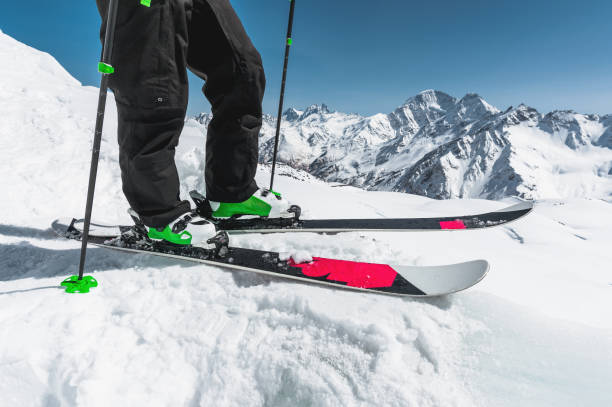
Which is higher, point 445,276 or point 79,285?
point 445,276

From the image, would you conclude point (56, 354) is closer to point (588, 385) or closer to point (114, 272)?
point (114, 272)

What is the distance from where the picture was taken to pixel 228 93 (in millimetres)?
2568

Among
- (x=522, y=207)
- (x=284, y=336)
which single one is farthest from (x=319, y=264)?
(x=522, y=207)

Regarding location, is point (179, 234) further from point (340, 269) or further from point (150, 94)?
point (340, 269)

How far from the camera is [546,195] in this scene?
154 m

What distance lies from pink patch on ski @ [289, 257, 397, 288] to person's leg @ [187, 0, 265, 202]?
39.8 inches

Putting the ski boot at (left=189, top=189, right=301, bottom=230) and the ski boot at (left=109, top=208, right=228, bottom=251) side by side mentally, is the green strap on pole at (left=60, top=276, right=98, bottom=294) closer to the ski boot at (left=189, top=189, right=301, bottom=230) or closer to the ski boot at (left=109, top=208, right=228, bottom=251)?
the ski boot at (left=109, top=208, right=228, bottom=251)

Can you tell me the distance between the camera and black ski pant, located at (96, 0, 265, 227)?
1841mm

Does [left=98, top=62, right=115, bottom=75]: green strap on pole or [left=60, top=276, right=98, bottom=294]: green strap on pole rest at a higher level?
[left=98, top=62, right=115, bottom=75]: green strap on pole

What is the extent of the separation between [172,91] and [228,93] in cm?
68

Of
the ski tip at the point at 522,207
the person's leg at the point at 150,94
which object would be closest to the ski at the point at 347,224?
the ski tip at the point at 522,207

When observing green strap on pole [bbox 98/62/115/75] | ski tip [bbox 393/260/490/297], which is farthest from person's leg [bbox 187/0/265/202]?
ski tip [bbox 393/260/490/297]

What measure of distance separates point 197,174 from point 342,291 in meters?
3.31

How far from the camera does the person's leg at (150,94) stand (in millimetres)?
1827
